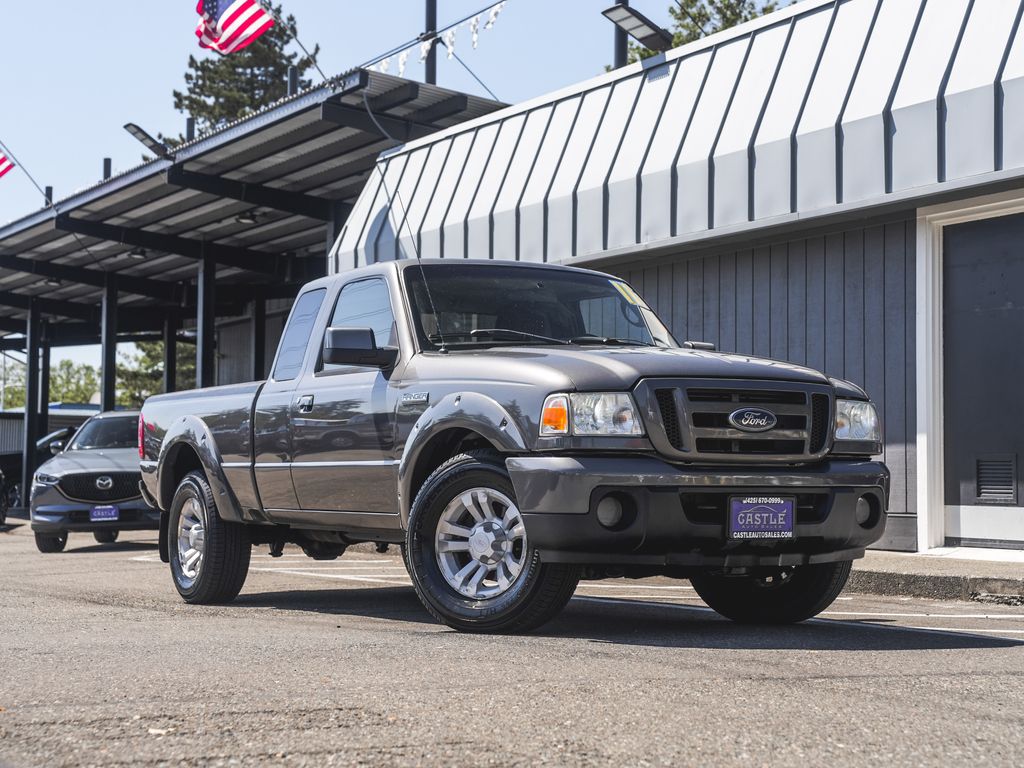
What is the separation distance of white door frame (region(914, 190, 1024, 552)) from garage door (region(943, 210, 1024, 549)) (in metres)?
0.07

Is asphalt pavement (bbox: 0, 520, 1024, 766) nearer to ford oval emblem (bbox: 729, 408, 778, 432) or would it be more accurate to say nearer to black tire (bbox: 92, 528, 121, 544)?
ford oval emblem (bbox: 729, 408, 778, 432)

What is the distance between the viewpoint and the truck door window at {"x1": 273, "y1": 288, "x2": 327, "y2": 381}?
318 inches

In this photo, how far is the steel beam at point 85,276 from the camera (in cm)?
3356

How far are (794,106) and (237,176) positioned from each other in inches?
548

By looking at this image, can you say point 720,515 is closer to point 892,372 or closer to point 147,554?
point 892,372

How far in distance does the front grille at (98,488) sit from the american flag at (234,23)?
23.5 ft

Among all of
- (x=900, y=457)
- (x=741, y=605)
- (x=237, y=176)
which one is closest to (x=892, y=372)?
(x=900, y=457)

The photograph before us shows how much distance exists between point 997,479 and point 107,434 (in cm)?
1126

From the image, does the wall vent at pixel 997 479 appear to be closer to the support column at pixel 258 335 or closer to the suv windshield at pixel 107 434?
the suv windshield at pixel 107 434

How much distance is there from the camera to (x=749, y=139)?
13336 millimetres

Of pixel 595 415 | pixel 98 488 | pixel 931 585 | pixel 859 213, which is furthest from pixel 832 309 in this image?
pixel 98 488

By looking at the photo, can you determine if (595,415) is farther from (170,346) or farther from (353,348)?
(170,346)

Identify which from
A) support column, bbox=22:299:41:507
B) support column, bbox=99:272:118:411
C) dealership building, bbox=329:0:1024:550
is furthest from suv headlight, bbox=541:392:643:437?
support column, bbox=22:299:41:507

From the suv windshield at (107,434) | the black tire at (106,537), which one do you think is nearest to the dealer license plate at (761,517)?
the suv windshield at (107,434)
